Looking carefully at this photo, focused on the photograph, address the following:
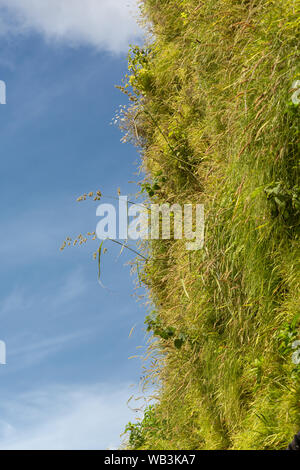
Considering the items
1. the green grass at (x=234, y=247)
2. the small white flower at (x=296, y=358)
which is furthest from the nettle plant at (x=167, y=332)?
the small white flower at (x=296, y=358)

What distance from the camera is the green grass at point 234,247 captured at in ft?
9.30

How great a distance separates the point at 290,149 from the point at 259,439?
1604 millimetres

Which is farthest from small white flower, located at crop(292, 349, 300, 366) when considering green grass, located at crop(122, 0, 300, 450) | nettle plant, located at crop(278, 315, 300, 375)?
green grass, located at crop(122, 0, 300, 450)

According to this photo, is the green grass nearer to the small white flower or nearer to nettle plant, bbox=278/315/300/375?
nettle plant, bbox=278/315/300/375

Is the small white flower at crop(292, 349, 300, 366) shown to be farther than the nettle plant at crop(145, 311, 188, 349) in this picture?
No

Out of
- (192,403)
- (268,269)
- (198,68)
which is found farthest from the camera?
(198,68)

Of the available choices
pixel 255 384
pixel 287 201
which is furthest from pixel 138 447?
pixel 287 201

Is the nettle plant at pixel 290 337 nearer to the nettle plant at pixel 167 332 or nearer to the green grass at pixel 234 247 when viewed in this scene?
the green grass at pixel 234 247

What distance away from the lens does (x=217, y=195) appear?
11.9ft

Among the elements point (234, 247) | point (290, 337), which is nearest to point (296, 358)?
point (290, 337)

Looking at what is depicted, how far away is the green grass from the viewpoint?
283 centimetres

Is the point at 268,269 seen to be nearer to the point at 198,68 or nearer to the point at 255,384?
the point at 255,384

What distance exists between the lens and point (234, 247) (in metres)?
3.31

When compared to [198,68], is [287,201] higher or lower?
lower
